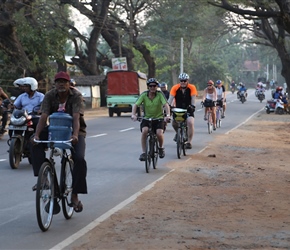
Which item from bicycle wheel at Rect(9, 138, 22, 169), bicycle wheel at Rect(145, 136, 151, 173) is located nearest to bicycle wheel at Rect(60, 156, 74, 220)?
bicycle wheel at Rect(145, 136, 151, 173)

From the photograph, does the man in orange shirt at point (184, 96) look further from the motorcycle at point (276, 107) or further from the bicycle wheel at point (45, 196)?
the motorcycle at point (276, 107)

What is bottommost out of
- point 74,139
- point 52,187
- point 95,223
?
point 95,223

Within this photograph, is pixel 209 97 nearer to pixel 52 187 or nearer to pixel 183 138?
pixel 183 138

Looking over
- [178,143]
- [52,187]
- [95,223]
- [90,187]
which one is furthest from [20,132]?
[52,187]

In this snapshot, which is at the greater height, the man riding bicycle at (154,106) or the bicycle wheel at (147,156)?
the man riding bicycle at (154,106)

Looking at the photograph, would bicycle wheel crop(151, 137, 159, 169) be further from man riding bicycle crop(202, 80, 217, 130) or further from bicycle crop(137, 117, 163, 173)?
man riding bicycle crop(202, 80, 217, 130)

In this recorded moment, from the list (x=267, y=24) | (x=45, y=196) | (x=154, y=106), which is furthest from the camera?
(x=267, y=24)

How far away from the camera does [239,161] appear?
58.0ft

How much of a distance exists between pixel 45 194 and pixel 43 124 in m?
0.87

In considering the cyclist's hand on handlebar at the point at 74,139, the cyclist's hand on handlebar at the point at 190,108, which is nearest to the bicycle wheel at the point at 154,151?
the cyclist's hand on handlebar at the point at 190,108

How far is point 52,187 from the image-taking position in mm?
8891

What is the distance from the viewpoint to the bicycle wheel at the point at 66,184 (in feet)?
30.1

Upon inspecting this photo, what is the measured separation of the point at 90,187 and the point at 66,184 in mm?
3396

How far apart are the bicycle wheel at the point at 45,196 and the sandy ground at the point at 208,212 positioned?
20.3 inches
